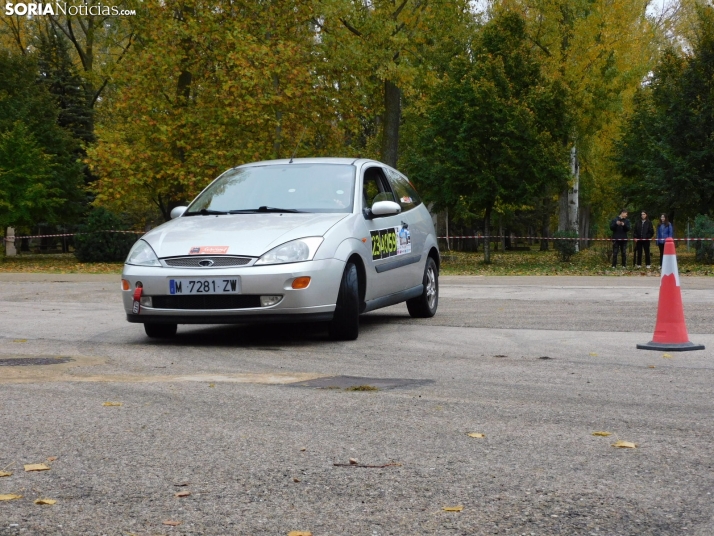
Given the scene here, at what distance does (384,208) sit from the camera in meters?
10.8

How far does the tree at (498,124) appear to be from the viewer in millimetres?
38844

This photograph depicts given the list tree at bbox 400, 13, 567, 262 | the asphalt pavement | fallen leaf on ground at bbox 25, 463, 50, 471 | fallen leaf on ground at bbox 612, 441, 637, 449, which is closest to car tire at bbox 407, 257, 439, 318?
the asphalt pavement

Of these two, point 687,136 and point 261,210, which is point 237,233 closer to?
point 261,210

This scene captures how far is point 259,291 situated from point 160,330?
146 centimetres

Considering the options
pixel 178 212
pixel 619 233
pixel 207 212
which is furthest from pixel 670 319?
pixel 619 233

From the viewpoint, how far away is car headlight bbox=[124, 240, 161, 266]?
385 inches

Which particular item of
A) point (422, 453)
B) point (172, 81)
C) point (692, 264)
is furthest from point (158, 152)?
point (422, 453)

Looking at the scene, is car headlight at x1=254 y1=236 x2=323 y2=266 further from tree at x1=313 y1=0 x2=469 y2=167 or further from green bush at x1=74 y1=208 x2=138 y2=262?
green bush at x1=74 y1=208 x2=138 y2=262

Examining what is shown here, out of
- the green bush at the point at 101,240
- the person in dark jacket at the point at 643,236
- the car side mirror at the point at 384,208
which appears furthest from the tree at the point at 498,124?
the car side mirror at the point at 384,208

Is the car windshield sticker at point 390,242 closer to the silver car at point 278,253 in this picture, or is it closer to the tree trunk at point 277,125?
the silver car at point 278,253

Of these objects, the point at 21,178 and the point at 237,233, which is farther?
the point at 21,178

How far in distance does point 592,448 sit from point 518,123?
112 feet

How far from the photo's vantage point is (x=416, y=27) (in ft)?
119

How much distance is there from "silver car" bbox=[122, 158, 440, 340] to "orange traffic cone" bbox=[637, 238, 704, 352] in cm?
263
